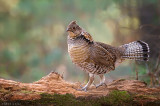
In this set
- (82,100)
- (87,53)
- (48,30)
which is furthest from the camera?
(48,30)

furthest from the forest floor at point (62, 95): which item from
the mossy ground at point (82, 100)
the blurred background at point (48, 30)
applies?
the blurred background at point (48, 30)

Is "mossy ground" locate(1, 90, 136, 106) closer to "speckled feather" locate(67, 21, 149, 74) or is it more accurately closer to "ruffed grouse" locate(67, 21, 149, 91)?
"ruffed grouse" locate(67, 21, 149, 91)

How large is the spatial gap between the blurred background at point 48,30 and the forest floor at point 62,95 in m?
4.07

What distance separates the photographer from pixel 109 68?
14.4 feet

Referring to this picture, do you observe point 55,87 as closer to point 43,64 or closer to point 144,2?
point 144,2

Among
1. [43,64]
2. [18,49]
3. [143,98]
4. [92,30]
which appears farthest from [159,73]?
[18,49]

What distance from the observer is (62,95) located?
350 centimetres

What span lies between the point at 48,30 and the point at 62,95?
23.0 feet

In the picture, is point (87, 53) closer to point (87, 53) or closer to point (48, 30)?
point (87, 53)

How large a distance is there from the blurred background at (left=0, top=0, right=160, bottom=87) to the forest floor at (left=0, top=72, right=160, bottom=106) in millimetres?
4073

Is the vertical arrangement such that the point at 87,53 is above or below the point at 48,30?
below

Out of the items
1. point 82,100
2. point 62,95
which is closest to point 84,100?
point 82,100

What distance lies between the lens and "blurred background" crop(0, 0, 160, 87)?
835 cm

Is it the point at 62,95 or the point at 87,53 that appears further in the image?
the point at 87,53
